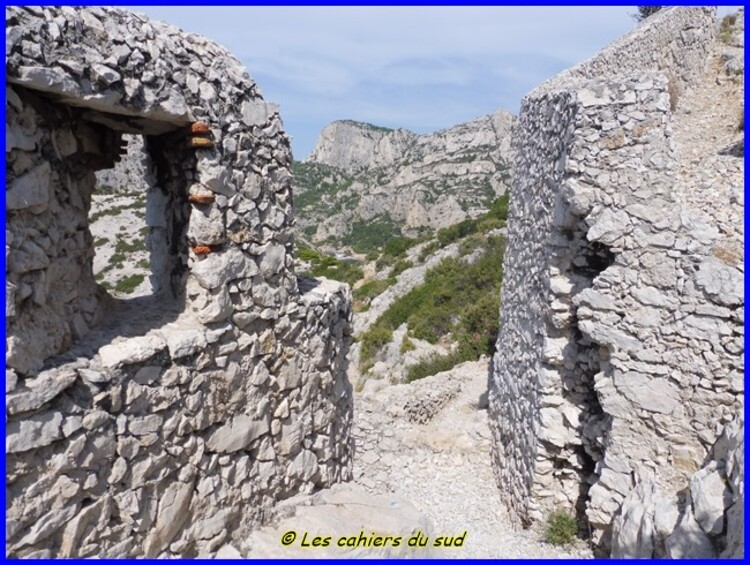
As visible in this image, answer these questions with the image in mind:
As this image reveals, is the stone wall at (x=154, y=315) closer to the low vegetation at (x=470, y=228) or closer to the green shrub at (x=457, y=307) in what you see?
the green shrub at (x=457, y=307)

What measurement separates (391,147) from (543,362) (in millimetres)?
69360

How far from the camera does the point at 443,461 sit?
8758 mm

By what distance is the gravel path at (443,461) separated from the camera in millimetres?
6849

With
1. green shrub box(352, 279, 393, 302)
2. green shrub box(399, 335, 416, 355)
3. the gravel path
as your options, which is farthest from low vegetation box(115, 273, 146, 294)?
green shrub box(352, 279, 393, 302)

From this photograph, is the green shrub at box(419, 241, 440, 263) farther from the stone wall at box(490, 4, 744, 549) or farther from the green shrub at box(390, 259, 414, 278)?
the stone wall at box(490, 4, 744, 549)

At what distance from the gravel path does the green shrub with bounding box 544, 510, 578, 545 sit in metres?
0.09

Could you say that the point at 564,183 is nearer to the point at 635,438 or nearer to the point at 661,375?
the point at 661,375

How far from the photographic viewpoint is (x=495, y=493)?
26.4 ft

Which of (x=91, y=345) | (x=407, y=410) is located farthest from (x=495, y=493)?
(x=91, y=345)

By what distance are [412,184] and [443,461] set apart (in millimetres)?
48013

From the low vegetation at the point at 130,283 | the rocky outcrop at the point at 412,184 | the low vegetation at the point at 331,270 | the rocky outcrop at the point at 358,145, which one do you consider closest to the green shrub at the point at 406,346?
the low vegetation at the point at 130,283

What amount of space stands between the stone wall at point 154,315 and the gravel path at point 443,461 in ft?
8.38

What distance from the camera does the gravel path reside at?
22.5ft

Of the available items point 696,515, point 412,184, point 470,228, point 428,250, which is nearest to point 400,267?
point 428,250
